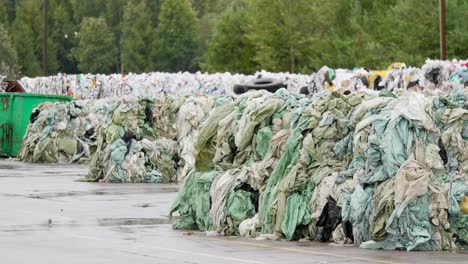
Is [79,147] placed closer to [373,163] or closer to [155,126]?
[155,126]

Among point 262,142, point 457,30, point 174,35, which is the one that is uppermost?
point 174,35

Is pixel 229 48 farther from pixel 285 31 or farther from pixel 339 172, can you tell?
pixel 339 172

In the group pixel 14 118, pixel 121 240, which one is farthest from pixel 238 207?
pixel 14 118

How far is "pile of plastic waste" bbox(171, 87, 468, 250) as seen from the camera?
14141 millimetres

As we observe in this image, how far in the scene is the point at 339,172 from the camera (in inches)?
597

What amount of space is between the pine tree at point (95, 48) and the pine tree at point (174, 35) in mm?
7095

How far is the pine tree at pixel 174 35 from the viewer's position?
12494 cm

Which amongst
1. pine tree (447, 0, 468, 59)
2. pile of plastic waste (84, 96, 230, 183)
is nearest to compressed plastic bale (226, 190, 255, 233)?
pile of plastic waste (84, 96, 230, 183)

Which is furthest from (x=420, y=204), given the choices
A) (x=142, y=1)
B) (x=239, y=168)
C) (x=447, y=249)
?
(x=142, y=1)

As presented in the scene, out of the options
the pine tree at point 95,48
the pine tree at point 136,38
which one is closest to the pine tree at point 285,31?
the pine tree at point 136,38

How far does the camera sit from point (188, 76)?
168 feet

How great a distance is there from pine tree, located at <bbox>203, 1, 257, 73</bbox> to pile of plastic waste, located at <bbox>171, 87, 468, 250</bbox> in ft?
277

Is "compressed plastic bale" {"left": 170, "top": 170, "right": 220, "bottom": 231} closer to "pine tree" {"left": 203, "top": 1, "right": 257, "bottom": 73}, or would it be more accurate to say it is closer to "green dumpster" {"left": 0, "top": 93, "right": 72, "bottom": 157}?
"green dumpster" {"left": 0, "top": 93, "right": 72, "bottom": 157}

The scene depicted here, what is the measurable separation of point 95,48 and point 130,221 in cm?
11369
